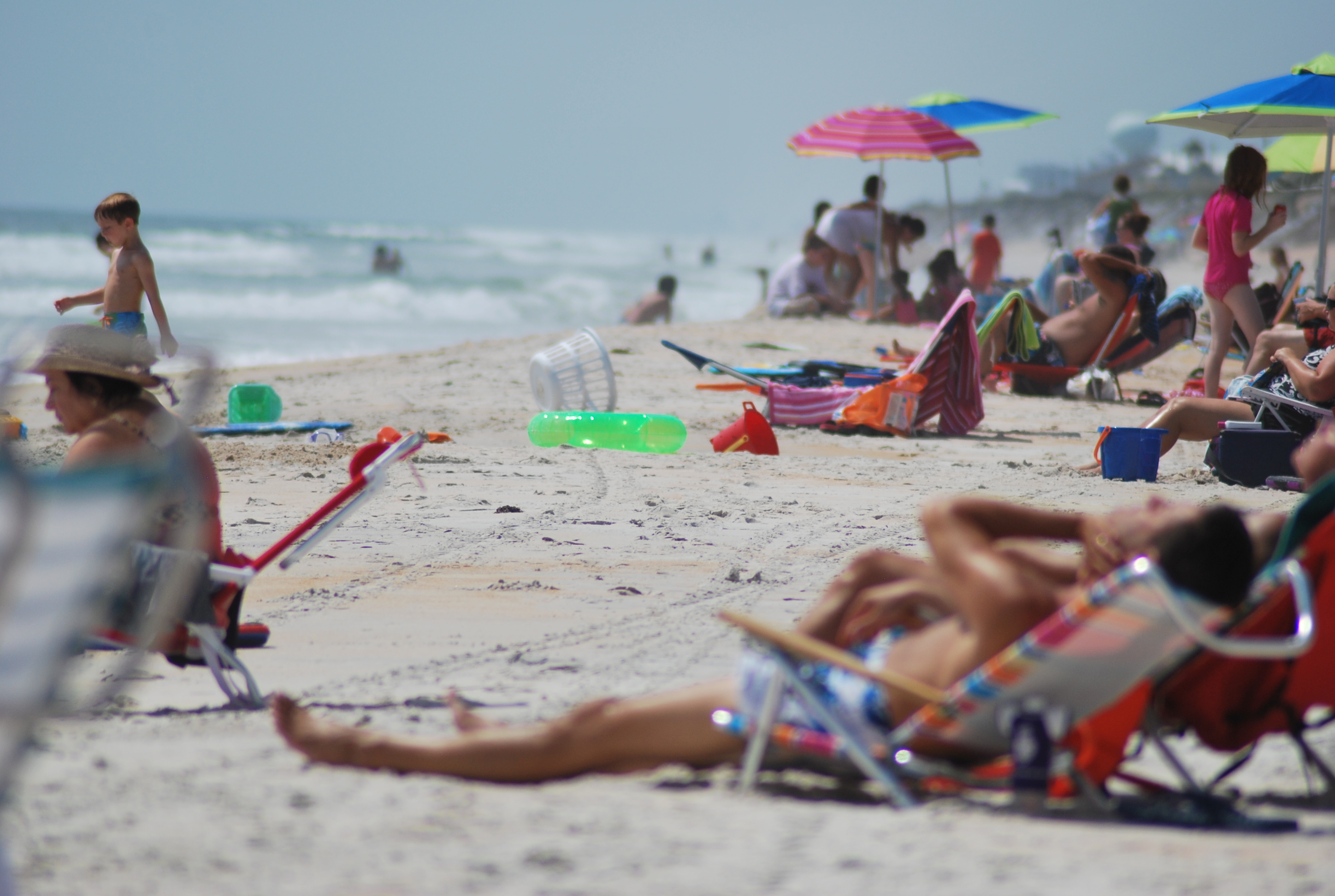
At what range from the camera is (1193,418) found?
Answer: 650 cm

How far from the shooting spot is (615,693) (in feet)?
10.2

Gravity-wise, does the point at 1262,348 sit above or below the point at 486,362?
above

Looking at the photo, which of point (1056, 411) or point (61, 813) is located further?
point (1056, 411)

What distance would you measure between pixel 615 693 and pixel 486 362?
835 cm

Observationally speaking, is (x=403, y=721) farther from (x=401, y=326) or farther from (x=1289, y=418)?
(x=401, y=326)

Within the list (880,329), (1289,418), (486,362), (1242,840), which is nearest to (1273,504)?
(1289,418)

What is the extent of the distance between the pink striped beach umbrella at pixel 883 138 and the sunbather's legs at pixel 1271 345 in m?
6.17

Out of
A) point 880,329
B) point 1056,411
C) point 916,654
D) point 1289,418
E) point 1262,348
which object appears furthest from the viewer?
point 880,329

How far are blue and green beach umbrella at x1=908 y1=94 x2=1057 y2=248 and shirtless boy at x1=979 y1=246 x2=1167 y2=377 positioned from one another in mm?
4922

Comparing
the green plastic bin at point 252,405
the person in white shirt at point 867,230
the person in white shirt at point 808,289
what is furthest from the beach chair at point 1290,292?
Result: the green plastic bin at point 252,405

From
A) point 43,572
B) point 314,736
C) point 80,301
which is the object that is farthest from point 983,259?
point 43,572

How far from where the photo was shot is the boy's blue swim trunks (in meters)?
6.43

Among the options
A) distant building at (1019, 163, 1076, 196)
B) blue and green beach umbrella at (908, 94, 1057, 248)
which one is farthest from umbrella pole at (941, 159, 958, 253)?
distant building at (1019, 163, 1076, 196)

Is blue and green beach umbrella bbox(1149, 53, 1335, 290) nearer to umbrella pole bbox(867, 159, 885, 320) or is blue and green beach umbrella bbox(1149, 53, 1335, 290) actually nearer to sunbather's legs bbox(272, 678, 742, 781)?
umbrella pole bbox(867, 159, 885, 320)
